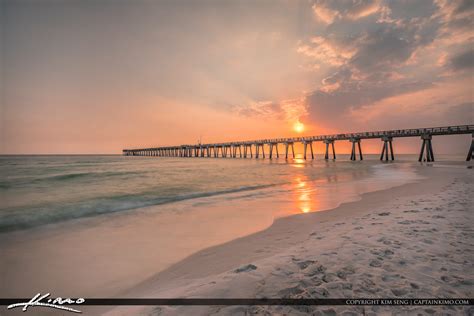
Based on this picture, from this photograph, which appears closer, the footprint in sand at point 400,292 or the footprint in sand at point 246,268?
the footprint in sand at point 400,292

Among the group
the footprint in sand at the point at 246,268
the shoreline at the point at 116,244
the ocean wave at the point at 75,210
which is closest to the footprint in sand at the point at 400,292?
the footprint in sand at the point at 246,268

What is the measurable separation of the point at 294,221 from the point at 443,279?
378 cm

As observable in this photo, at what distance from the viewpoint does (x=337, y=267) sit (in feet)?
9.82

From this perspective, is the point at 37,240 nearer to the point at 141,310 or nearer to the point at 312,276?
the point at 141,310

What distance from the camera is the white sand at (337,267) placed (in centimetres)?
237

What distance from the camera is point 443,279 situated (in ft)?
8.41

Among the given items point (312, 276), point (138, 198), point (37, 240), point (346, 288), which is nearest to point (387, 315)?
point (346, 288)

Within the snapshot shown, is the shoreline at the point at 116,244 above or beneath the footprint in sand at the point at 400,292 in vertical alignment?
beneath

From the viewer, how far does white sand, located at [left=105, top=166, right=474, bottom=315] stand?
2367mm

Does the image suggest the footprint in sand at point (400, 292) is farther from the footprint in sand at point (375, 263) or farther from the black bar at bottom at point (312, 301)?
the footprint in sand at point (375, 263)
